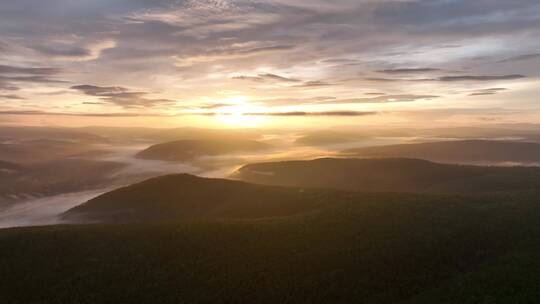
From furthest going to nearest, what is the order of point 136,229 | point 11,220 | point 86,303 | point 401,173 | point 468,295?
point 401,173, point 11,220, point 136,229, point 86,303, point 468,295

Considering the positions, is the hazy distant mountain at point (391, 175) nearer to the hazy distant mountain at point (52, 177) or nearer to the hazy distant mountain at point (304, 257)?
the hazy distant mountain at point (304, 257)

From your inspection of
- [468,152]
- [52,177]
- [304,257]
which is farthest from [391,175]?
[52,177]

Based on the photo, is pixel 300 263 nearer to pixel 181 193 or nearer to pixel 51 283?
pixel 51 283

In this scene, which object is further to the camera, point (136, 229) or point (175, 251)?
point (136, 229)

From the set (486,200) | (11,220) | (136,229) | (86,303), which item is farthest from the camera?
(11,220)

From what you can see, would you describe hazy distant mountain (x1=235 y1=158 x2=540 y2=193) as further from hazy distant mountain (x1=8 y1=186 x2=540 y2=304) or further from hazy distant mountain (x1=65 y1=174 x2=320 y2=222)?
hazy distant mountain (x1=65 y1=174 x2=320 y2=222)

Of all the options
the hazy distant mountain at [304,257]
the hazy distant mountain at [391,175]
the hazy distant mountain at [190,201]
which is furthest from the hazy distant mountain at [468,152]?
the hazy distant mountain at [304,257]

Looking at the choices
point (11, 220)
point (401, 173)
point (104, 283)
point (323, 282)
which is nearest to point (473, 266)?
point (323, 282)

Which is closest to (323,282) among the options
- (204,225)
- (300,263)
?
(300,263)
